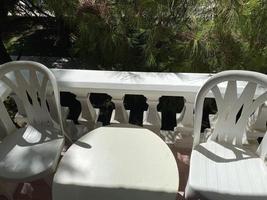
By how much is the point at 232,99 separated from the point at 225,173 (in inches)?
15.6

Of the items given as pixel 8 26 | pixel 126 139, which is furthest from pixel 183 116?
pixel 8 26

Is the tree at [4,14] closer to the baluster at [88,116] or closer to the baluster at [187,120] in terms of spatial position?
the baluster at [88,116]

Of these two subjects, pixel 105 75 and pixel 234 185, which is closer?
pixel 234 185

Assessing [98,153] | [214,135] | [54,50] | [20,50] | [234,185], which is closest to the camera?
[234,185]

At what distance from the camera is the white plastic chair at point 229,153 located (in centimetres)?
184

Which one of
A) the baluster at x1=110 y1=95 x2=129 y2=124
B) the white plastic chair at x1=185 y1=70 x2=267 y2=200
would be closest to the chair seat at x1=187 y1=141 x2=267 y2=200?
the white plastic chair at x1=185 y1=70 x2=267 y2=200

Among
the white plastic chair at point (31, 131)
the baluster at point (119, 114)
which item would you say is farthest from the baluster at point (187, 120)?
the white plastic chair at point (31, 131)

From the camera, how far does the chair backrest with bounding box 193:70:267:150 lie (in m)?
1.90

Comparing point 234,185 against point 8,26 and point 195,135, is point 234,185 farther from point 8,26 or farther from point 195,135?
point 8,26

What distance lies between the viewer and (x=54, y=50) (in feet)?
12.2

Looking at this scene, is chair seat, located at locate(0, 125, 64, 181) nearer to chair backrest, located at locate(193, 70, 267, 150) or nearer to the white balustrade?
the white balustrade

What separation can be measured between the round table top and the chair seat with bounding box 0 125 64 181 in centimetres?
11

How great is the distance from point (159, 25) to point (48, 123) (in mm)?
960

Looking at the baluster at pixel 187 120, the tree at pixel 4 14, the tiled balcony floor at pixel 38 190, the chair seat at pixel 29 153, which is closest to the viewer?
the chair seat at pixel 29 153
